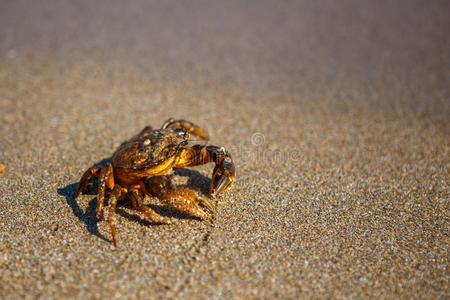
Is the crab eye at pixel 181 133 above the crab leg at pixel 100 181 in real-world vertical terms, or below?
above

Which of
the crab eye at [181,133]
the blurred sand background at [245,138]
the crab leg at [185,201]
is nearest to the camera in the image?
the blurred sand background at [245,138]

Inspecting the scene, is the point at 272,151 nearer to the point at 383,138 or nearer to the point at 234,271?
the point at 383,138

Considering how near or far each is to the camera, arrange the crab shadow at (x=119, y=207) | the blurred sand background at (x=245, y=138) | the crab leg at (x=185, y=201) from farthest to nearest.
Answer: the crab shadow at (x=119, y=207) → the crab leg at (x=185, y=201) → the blurred sand background at (x=245, y=138)

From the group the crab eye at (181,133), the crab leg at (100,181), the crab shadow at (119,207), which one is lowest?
the crab shadow at (119,207)

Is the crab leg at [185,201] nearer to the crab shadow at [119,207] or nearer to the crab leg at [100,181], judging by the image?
the crab shadow at [119,207]

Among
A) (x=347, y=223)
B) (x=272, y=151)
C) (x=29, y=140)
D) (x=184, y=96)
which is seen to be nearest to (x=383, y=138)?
(x=272, y=151)

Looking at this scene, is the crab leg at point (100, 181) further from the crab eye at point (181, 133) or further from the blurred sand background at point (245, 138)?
the crab eye at point (181, 133)

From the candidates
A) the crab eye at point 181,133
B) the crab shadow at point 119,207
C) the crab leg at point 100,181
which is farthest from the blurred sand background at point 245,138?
the crab eye at point 181,133

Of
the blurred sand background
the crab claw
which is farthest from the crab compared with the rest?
the blurred sand background

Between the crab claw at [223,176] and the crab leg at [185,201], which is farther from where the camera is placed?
the crab claw at [223,176]
